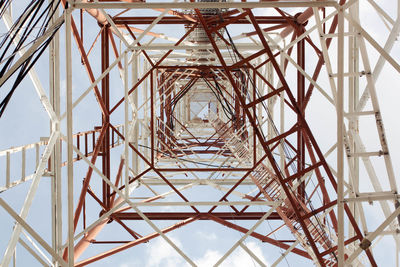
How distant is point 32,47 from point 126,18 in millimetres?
6008

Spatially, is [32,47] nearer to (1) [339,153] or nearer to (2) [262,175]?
(1) [339,153]

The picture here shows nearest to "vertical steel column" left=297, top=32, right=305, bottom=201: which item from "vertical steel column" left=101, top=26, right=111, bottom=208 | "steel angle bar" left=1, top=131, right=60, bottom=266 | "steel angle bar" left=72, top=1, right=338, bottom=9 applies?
"steel angle bar" left=72, top=1, right=338, bottom=9

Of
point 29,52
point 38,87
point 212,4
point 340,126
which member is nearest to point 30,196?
point 38,87

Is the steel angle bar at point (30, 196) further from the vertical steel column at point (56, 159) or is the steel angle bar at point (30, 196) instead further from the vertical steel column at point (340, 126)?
the vertical steel column at point (340, 126)

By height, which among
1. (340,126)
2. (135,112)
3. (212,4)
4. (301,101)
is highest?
(212,4)

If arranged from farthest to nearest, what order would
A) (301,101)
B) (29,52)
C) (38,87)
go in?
1. (301,101)
2. (38,87)
3. (29,52)

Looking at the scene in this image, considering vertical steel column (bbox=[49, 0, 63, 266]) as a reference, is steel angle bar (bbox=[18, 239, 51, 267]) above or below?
below

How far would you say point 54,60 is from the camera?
291 inches

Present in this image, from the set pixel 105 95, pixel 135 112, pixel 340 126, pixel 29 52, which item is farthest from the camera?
pixel 135 112

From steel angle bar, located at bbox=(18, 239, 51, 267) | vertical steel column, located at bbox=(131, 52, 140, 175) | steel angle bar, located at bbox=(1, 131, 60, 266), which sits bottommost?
steel angle bar, located at bbox=(18, 239, 51, 267)

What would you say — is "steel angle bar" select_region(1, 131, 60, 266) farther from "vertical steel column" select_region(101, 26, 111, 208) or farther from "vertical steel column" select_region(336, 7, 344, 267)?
"vertical steel column" select_region(336, 7, 344, 267)

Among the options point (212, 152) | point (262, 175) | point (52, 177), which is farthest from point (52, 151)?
point (212, 152)

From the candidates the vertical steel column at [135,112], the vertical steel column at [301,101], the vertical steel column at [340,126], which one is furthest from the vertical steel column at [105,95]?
the vertical steel column at [340,126]

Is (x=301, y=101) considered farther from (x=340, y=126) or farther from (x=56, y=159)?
(x=56, y=159)
